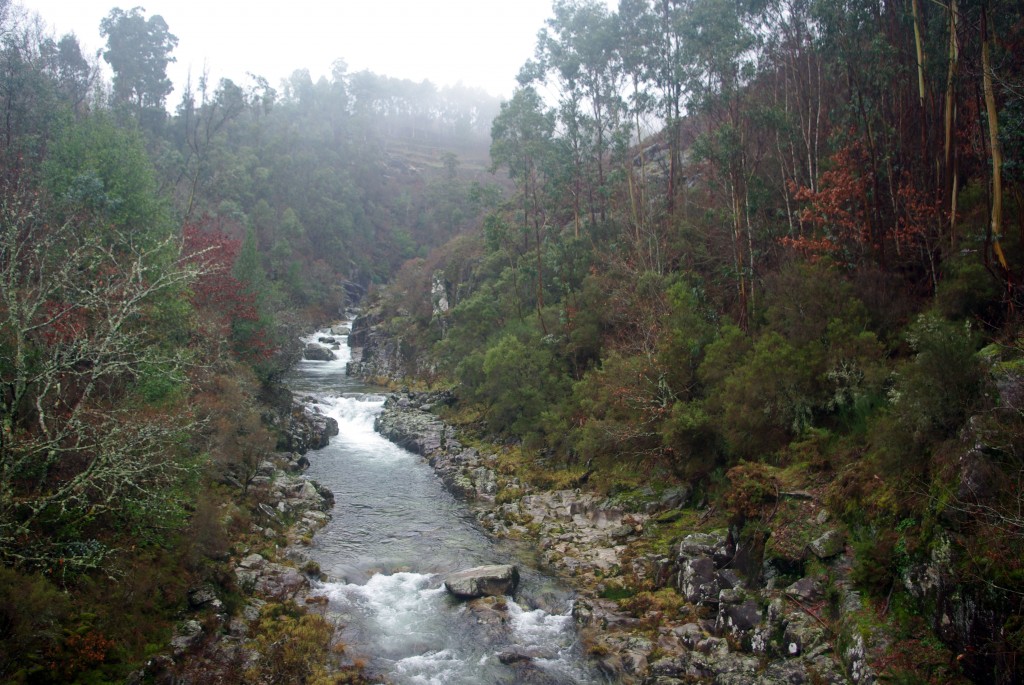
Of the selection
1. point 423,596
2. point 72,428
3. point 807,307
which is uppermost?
point 807,307

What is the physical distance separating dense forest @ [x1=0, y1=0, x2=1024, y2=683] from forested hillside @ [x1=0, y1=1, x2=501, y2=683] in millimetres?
100

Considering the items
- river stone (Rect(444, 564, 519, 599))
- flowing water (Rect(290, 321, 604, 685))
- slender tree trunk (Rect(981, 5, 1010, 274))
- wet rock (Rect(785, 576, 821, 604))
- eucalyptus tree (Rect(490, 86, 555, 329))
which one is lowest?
flowing water (Rect(290, 321, 604, 685))

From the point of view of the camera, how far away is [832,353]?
1422 centimetres

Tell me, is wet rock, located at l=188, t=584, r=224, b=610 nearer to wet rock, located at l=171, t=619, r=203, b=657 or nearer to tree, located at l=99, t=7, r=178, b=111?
wet rock, located at l=171, t=619, r=203, b=657

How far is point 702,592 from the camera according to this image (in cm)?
1259

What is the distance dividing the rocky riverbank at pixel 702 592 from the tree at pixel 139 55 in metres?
59.1

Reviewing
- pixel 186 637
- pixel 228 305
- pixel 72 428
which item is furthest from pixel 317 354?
pixel 72 428

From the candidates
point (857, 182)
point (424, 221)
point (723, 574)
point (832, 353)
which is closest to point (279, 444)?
point (723, 574)

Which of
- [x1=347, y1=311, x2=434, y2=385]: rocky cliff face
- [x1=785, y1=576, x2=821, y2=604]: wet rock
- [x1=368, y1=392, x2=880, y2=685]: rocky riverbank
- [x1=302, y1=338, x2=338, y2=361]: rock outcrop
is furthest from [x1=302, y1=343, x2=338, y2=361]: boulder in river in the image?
A: [x1=785, y1=576, x2=821, y2=604]: wet rock

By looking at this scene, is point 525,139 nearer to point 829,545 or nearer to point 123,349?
point 123,349

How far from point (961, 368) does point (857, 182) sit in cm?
867

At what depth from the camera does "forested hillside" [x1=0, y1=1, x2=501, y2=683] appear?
910 cm

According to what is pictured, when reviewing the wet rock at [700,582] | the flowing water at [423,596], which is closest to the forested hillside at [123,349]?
the flowing water at [423,596]

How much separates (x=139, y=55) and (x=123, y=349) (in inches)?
2403
